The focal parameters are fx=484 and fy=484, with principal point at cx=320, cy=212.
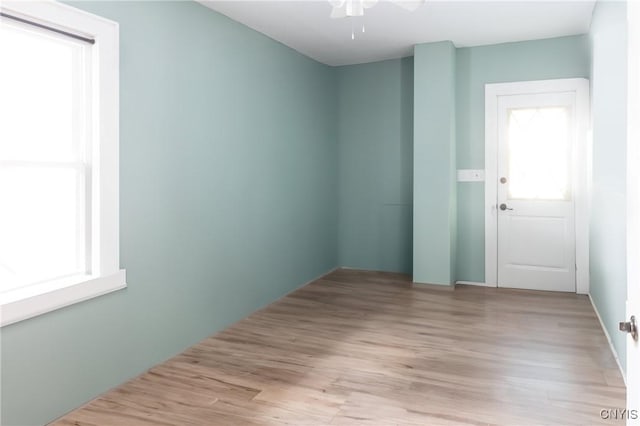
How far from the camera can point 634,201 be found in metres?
1.13

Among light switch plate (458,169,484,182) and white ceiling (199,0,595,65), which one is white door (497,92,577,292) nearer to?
light switch plate (458,169,484,182)

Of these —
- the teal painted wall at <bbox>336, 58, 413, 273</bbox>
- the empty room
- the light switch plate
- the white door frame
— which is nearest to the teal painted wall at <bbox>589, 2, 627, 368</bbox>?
the empty room

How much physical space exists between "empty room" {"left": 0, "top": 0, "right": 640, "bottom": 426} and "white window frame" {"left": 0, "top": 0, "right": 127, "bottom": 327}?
15 mm

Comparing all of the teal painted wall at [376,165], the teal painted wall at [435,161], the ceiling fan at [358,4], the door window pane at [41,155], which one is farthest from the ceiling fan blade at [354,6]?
the teal painted wall at [376,165]

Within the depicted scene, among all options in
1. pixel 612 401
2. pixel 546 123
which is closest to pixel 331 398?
pixel 612 401

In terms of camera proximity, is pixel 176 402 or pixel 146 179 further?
pixel 146 179

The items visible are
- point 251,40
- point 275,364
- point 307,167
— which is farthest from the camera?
point 307,167

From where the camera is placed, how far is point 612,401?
2.62 meters

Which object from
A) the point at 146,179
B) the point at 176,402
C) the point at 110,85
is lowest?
the point at 176,402

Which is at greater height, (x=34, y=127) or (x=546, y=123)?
(x=546, y=123)

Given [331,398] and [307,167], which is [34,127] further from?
[307,167]

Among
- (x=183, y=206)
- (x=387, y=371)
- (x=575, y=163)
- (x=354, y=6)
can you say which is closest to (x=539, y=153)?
(x=575, y=163)

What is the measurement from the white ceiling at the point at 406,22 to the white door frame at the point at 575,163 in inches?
19.5

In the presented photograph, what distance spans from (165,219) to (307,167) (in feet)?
7.99
